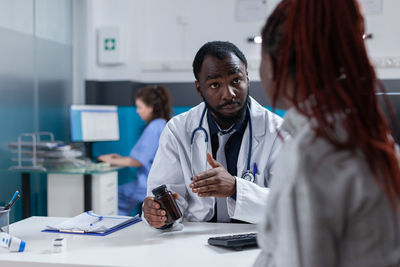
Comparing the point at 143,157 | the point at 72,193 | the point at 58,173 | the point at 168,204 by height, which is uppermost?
the point at 168,204

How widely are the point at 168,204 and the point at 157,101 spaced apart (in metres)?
2.21

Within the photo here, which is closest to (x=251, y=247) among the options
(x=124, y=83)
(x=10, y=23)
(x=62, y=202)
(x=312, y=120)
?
(x=312, y=120)

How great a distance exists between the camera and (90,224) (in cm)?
150

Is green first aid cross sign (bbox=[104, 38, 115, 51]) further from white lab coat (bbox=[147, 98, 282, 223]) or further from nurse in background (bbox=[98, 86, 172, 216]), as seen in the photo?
white lab coat (bbox=[147, 98, 282, 223])

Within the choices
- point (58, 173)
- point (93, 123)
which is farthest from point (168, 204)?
point (93, 123)

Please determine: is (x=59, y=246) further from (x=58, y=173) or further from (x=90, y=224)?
(x=58, y=173)

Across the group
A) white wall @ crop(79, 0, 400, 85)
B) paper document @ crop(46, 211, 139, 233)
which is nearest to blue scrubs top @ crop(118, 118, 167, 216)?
white wall @ crop(79, 0, 400, 85)

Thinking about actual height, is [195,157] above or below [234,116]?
below

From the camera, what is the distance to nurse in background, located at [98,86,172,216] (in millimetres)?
3420

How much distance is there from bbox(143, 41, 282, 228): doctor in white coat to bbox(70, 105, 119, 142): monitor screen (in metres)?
2.20

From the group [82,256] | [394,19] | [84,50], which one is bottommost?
[82,256]

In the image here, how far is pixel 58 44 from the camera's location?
3980mm

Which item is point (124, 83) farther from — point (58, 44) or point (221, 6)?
point (221, 6)

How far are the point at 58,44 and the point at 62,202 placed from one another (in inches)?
55.7
